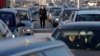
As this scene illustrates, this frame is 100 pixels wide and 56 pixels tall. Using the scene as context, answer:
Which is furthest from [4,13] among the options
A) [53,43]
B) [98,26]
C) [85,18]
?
[53,43]

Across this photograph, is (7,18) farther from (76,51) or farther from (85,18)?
(76,51)

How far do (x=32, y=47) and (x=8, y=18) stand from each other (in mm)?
12759

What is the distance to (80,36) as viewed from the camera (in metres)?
8.93

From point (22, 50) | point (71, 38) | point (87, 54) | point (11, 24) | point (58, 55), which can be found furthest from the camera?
point (11, 24)

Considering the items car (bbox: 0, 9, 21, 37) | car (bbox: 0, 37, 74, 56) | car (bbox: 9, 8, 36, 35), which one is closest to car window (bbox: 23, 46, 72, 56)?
car (bbox: 0, 37, 74, 56)

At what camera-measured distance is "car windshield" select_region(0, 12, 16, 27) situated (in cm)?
1623

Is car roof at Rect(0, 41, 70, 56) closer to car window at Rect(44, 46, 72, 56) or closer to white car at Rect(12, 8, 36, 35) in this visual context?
car window at Rect(44, 46, 72, 56)

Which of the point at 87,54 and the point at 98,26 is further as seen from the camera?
the point at 98,26

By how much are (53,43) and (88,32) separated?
471cm

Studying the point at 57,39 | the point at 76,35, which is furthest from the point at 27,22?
the point at 57,39

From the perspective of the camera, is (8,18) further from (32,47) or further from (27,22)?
(32,47)

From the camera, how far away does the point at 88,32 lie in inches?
355

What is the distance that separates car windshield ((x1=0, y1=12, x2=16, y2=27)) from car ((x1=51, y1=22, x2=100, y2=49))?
279 inches

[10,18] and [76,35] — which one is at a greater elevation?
[76,35]
